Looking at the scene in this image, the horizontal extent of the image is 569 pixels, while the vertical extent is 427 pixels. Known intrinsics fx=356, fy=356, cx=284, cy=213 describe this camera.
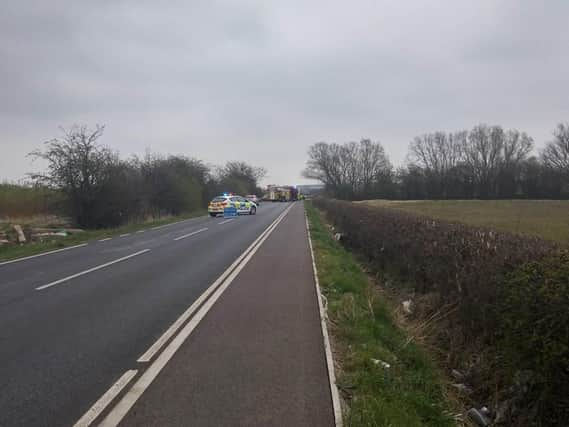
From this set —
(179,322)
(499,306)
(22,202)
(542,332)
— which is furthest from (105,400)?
(22,202)

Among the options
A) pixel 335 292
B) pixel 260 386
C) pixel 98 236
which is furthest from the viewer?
pixel 98 236

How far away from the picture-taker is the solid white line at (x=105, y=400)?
2832 millimetres

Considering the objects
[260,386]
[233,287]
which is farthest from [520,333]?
[233,287]

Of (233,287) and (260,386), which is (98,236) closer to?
(233,287)

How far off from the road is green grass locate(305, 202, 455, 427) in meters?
0.28

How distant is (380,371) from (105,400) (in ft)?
8.73

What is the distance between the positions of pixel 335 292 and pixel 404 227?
8.73ft

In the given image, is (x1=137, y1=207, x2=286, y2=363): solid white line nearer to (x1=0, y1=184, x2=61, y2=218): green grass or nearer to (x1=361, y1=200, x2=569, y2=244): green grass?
(x1=361, y1=200, x2=569, y2=244): green grass

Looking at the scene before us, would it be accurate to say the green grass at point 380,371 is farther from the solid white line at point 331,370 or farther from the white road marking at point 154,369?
the white road marking at point 154,369

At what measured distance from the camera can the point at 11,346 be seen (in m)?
4.32

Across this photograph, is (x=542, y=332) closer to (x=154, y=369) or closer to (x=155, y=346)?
(x=154, y=369)

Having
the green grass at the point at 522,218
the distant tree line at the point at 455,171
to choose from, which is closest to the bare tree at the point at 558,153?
the distant tree line at the point at 455,171

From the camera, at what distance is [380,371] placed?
3.75m

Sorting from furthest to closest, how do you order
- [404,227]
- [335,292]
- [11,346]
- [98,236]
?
[98,236], [404,227], [335,292], [11,346]
